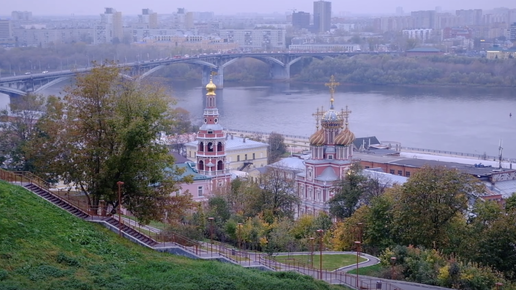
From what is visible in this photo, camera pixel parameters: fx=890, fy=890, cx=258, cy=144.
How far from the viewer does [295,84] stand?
25891 millimetres

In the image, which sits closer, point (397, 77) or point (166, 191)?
point (166, 191)

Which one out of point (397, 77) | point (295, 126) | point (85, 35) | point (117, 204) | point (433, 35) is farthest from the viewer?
point (433, 35)

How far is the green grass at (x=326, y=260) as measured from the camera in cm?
479

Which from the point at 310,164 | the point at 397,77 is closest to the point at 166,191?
the point at 310,164

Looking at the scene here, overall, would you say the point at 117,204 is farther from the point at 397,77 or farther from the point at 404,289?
the point at 397,77

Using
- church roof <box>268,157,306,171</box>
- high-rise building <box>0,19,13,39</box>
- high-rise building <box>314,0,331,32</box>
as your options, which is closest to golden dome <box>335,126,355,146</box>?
church roof <box>268,157,306,171</box>

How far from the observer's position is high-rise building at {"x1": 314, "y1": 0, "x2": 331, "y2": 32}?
183 feet

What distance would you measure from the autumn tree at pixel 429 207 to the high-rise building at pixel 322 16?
5034 centimetres

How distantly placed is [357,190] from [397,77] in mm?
17985

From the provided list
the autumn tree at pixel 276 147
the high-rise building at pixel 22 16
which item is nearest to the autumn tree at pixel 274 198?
the autumn tree at pixel 276 147

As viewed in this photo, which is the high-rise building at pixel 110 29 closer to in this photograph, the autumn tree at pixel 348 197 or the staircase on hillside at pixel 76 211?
the autumn tree at pixel 348 197

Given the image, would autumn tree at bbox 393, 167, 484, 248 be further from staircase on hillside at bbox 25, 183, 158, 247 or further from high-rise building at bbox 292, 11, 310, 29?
high-rise building at bbox 292, 11, 310, 29

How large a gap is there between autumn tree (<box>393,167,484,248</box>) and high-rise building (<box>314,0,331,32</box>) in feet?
165

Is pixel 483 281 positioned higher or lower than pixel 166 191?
lower
